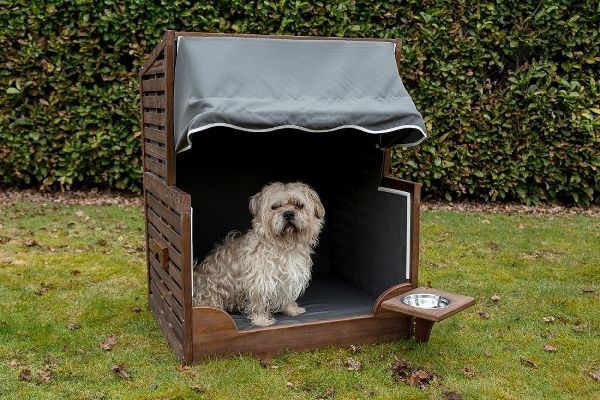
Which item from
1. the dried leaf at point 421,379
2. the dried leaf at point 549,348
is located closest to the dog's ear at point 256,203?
the dried leaf at point 421,379

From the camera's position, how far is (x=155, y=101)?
4.63 metres

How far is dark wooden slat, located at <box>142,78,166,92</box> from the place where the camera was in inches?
172

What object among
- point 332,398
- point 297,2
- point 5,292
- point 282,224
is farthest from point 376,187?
point 297,2

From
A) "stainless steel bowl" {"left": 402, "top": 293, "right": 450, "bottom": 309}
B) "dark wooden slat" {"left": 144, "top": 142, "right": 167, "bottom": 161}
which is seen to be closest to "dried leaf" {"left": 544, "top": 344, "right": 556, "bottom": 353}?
"stainless steel bowl" {"left": 402, "top": 293, "right": 450, "bottom": 309}

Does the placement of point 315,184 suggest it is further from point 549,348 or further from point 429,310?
point 549,348

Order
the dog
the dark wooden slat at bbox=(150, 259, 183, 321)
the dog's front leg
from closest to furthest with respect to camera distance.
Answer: the dark wooden slat at bbox=(150, 259, 183, 321), the dog, the dog's front leg

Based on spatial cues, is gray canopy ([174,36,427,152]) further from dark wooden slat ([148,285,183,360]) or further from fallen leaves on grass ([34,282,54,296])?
fallen leaves on grass ([34,282,54,296])

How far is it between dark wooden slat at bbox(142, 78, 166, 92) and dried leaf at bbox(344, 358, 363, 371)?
209 cm

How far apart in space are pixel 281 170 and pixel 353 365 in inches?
83.7

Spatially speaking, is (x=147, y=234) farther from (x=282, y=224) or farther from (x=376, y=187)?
(x=376, y=187)

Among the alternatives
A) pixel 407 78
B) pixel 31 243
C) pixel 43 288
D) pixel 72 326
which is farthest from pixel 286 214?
pixel 407 78

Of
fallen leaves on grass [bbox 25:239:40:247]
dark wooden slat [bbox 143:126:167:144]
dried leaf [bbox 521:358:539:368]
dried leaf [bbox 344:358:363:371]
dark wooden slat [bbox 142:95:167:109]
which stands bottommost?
fallen leaves on grass [bbox 25:239:40:247]

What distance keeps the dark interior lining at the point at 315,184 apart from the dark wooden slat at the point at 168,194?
51cm

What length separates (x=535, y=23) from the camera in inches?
345
